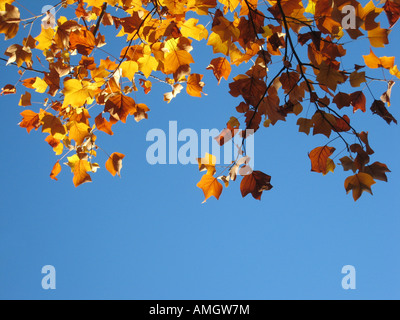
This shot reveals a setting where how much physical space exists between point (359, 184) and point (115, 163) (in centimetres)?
117

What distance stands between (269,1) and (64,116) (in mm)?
1262

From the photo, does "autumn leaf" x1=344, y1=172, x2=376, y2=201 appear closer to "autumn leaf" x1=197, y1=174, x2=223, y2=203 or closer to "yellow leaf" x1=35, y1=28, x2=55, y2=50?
"autumn leaf" x1=197, y1=174, x2=223, y2=203

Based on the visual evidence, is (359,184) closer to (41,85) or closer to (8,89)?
(41,85)

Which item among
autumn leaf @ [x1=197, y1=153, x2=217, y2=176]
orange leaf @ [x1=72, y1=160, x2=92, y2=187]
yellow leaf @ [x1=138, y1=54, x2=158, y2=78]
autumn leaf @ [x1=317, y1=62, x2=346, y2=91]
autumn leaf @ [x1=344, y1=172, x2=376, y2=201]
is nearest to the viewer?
autumn leaf @ [x1=344, y1=172, x2=376, y2=201]

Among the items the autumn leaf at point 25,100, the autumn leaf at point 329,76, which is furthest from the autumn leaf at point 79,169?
the autumn leaf at point 329,76

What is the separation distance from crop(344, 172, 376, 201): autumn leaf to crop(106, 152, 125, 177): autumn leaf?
1.10m

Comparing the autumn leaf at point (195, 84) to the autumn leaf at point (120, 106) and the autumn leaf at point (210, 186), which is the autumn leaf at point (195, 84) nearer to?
the autumn leaf at point (120, 106)

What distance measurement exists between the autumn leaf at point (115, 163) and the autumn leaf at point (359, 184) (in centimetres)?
110

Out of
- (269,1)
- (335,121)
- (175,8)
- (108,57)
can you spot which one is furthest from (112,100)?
(335,121)

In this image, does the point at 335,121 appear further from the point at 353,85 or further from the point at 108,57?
the point at 108,57

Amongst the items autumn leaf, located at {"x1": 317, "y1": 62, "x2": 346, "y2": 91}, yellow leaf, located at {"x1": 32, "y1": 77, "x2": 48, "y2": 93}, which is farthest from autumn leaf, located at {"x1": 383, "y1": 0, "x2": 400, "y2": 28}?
yellow leaf, located at {"x1": 32, "y1": 77, "x2": 48, "y2": 93}

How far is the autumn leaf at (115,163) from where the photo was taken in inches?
72.9

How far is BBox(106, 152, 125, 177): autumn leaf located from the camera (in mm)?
1852

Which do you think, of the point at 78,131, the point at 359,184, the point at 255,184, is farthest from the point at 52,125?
the point at 359,184
